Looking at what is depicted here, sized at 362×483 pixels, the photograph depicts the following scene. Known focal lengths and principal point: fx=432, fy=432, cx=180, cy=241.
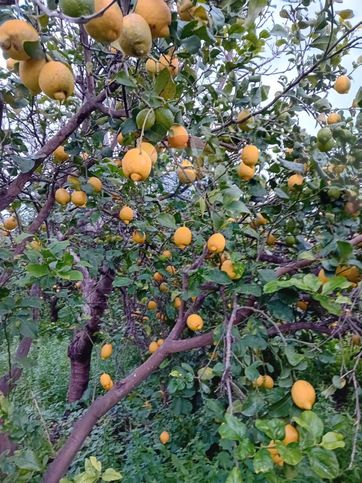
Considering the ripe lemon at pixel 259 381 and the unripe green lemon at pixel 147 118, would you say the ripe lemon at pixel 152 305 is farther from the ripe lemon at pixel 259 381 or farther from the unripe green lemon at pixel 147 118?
the unripe green lemon at pixel 147 118

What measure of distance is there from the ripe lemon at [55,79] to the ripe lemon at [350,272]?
0.92m

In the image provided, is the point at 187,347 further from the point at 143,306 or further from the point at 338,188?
the point at 143,306

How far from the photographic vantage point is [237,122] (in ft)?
5.36

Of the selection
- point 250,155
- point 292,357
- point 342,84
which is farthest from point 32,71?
point 342,84

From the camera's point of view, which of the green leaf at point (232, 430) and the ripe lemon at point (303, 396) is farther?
the ripe lemon at point (303, 396)

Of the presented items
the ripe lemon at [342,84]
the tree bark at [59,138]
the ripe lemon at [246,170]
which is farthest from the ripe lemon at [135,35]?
the ripe lemon at [342,84]

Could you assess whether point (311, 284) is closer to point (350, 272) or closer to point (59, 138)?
point (350, 272)

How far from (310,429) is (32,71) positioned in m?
0.94

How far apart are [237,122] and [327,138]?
394 mm

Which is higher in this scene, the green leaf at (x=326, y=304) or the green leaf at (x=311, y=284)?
the green leaf at (x=311, y=284)

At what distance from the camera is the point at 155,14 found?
2.64 feet

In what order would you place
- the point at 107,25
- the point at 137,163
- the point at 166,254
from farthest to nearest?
the point at 166,254 → the point at 137,163 → the point at 107,25

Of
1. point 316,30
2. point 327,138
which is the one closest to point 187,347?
point 327,138

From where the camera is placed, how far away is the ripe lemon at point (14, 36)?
2.59 ft
